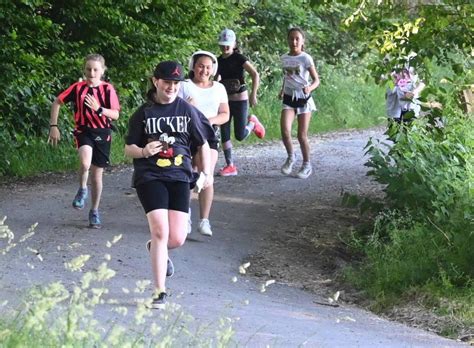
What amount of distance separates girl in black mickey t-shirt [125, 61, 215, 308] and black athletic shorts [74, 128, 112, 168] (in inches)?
104

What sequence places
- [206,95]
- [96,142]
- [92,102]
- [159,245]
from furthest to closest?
[96,142] < [92,102] < [206,95] < [159,245]

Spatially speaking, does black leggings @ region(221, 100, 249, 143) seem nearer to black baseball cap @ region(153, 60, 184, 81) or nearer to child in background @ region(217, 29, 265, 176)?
child in background @ region(217, 29, 265, 176)

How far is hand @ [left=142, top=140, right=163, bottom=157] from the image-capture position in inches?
297

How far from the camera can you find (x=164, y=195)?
7.57 metres

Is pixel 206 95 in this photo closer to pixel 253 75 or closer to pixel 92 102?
pixel 92 102

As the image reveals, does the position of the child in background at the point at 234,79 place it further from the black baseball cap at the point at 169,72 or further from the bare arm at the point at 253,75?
the black baseball cap at the point at 169,72

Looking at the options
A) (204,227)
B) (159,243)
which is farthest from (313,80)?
(159,243)

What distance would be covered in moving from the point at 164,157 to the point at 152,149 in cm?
17

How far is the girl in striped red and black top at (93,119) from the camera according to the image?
10.3m

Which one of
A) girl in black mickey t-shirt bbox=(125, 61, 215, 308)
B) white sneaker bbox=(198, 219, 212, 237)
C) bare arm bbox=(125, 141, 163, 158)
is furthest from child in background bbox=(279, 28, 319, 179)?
bare arm bbox=(125, 141, 163, 158)

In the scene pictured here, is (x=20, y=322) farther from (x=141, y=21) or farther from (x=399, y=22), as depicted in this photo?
(x=141, y=21)

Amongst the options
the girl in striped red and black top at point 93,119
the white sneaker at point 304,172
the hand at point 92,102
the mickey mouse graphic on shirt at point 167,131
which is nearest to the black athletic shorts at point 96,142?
the girl in striped red and black top at point 93,119

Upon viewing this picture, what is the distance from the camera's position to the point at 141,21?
1558 centimetres

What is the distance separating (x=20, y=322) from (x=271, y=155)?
12170mm
